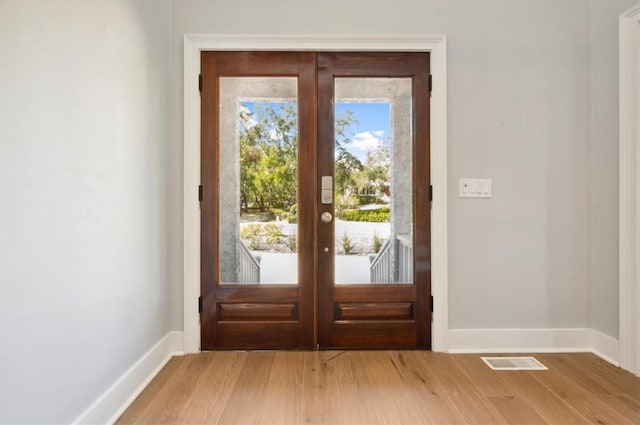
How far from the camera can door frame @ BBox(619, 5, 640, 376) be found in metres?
2.13

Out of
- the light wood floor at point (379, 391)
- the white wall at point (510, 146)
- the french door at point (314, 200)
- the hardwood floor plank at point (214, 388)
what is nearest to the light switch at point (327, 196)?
the french door at point (314, 200)

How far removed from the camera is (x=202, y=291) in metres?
2.48

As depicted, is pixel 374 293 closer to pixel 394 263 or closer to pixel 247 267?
pixel 394 263

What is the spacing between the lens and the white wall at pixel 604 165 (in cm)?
229

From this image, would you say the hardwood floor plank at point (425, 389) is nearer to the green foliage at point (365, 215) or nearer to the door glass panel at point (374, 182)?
the door glass panel at point (374, 182)

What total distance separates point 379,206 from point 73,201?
70.7 inches

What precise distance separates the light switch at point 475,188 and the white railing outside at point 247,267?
154 centimetres

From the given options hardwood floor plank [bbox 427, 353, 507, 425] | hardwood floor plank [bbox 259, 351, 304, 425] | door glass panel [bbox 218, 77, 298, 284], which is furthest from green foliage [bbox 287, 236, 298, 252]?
hardwood floor plank [bbox 427, 353, 507, 425]

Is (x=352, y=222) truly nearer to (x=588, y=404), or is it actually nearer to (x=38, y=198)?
(x=588, y=404)

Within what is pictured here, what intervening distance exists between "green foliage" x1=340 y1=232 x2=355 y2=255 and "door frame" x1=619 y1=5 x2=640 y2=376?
169 cm

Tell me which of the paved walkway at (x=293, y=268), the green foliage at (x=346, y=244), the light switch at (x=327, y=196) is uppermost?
the light switch at (x=327, y=196)

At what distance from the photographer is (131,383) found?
1.87 metres

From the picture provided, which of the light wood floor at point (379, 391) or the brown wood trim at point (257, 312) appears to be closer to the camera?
the light wood floor at point (379, 391)

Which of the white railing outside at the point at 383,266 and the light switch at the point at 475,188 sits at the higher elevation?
the light switch at the point at 475,188
